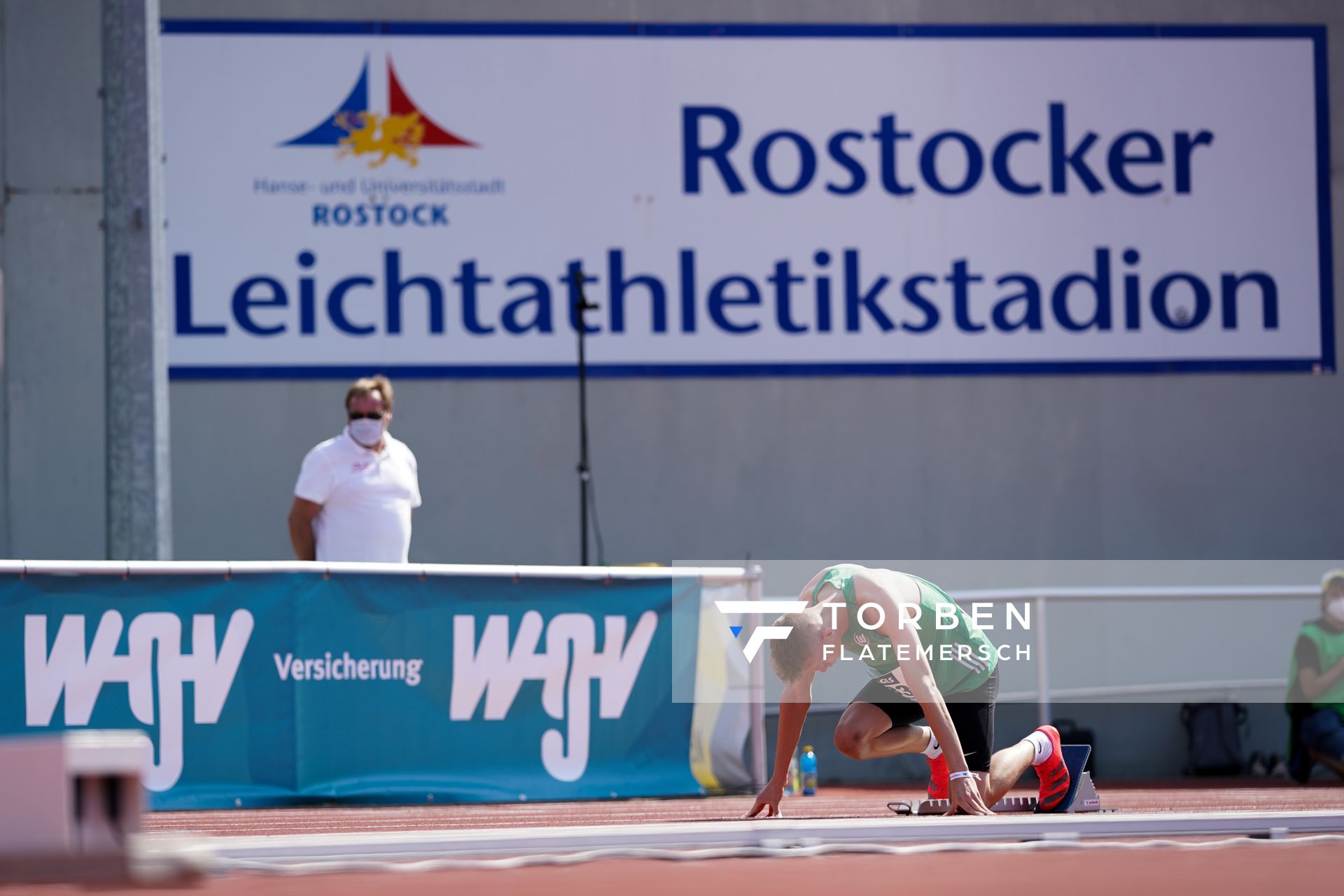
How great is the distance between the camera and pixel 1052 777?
677 centimetres

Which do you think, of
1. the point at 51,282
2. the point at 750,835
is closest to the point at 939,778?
the point at 750,835

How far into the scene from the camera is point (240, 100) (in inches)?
480

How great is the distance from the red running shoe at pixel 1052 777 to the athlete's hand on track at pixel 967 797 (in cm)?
67

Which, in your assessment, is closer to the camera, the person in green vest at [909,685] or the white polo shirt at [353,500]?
the person in green vest at [909,685]

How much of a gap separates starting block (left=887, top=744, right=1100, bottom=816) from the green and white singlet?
0.51 metres

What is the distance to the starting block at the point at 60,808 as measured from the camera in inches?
154

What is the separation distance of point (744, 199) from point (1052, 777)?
22.1ft

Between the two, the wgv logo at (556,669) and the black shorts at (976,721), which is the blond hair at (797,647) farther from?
the wgv logo at (556,669)

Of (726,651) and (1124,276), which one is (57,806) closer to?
(726,651)

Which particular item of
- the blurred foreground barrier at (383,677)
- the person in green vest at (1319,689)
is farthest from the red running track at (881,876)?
the person in green vest at (1319,689)

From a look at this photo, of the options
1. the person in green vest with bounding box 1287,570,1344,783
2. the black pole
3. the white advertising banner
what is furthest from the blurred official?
the person in green vest with bounding box 1287,570,1344,783

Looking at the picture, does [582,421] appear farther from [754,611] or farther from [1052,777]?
[1052,777]

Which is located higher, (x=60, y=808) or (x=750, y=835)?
(x=60, y=808)

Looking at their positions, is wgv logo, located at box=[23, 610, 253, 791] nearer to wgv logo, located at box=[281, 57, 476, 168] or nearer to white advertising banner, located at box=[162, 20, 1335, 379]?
white advertising banner, located at box=[162, 20, 1335, 379]
